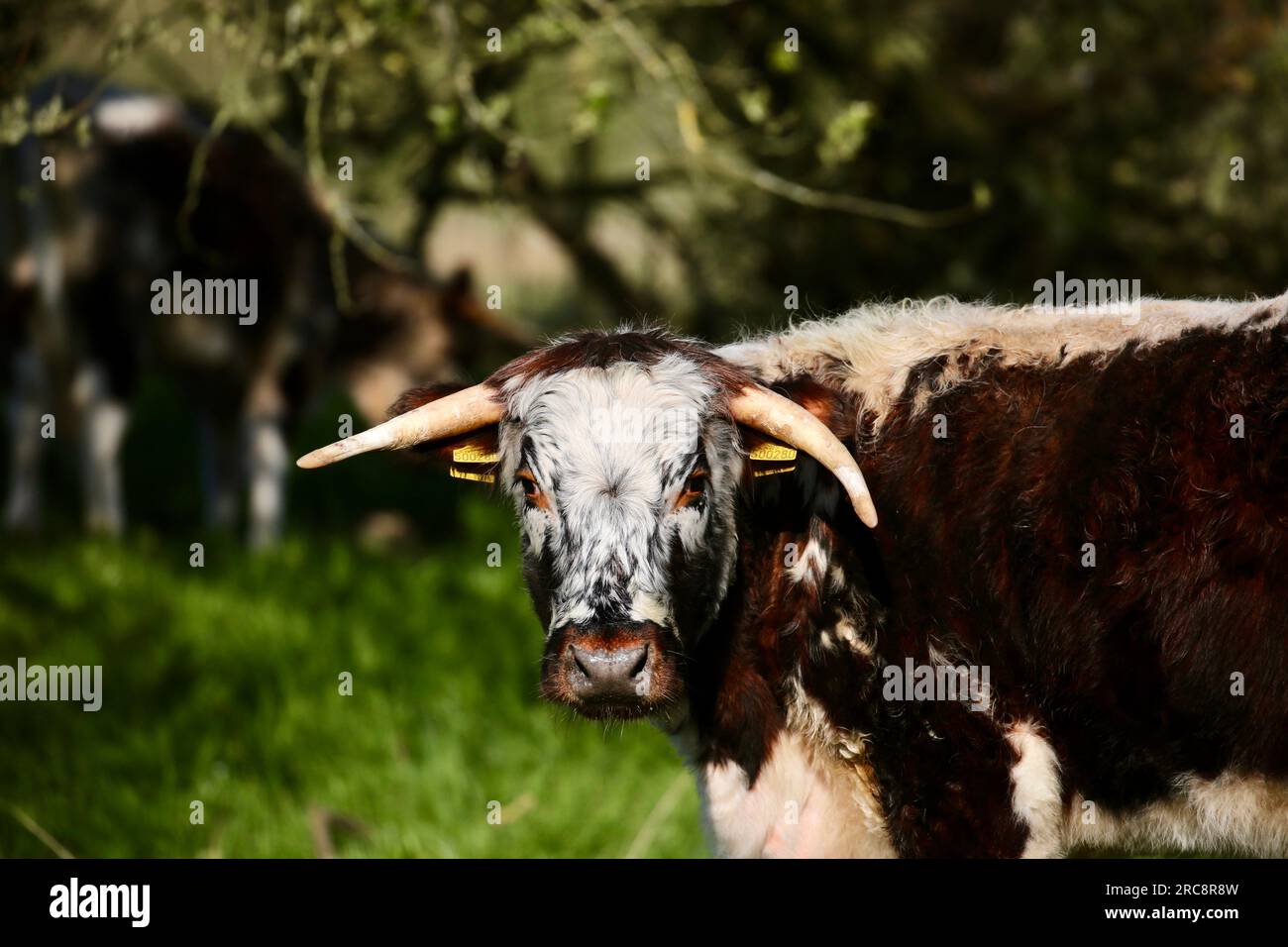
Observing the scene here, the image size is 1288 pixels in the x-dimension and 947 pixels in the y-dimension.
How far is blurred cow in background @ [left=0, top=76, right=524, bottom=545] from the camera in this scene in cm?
870

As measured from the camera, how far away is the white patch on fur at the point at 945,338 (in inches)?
139

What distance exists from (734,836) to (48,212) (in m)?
7.05

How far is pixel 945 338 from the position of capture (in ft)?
12.3

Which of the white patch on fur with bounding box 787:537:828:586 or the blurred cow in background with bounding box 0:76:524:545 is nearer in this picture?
the white patch on fur with bounding box 787:537:828:586

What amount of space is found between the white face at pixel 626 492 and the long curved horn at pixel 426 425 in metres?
0.11

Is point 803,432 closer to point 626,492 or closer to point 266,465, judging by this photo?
point 626,492

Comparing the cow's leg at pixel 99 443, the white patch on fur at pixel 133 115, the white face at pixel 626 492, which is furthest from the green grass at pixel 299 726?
the white patch on fur at pixel 133 115

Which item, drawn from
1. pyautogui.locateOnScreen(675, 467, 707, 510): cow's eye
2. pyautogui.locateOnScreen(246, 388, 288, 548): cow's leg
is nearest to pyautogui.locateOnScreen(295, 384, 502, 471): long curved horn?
pyautogui.locateOnScreen(675, 467, 707, 510): cow's eye

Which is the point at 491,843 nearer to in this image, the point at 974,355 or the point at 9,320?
the point at 974,355

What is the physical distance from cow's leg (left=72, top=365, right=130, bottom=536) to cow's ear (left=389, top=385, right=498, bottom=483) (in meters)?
5.47

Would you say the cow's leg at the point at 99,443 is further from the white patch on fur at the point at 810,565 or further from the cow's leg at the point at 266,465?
the white patch on fur at the point at 810,565

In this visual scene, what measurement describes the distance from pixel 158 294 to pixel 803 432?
21.6 ft

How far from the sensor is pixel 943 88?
959cm

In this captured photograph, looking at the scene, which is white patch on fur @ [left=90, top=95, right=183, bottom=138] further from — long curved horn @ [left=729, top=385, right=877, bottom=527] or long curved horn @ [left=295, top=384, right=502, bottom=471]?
long curved horn @ [left=729, top=385, right=877, bottom=527]
